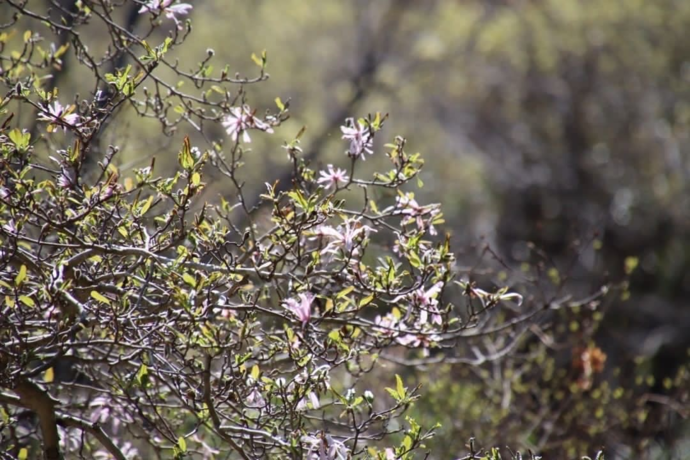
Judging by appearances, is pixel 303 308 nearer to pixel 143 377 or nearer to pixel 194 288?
pixel 194 288

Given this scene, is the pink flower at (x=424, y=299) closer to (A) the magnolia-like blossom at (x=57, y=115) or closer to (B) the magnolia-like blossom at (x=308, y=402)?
(B) the magnolia-like blossom at (x=308, y=402)

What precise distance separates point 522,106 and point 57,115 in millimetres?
10254

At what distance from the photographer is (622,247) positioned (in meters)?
11.1

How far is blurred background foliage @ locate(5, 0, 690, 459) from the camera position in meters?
10.8

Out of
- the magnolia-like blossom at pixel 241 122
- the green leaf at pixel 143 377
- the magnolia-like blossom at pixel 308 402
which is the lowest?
the magnolia-like blossom at pixel 308 402

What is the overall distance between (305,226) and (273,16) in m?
10.3

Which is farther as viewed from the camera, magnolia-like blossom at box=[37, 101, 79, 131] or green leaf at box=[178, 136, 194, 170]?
magnolia-like blossom at box=[37, 101, 79, 131]

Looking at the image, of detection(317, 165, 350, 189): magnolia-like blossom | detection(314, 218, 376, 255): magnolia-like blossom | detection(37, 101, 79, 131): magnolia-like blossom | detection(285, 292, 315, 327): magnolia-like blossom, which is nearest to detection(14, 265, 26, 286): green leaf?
detection(37, 101, 79, 131): magnolia-like blossom

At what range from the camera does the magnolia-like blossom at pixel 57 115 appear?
245cm

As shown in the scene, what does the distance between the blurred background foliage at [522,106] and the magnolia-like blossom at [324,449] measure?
7.56 m

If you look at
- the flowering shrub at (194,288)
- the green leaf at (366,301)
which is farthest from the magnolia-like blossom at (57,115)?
the green leaf at (366,301)

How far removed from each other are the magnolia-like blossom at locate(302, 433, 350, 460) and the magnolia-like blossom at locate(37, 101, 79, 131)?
46.1 inches

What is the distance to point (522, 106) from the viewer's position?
39.5ft

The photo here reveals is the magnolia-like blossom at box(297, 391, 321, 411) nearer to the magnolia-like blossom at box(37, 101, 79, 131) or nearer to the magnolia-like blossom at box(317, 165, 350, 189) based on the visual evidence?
the magnolia-like blossom at box(317, 165, 350, 189)
